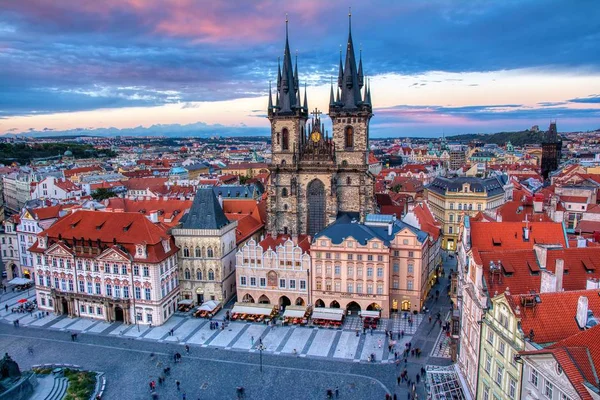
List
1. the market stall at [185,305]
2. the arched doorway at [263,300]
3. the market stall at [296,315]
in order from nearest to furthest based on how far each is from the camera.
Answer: the market stall at [296,315] → the arched doorway at [263,300] → the market stall at [185,305]

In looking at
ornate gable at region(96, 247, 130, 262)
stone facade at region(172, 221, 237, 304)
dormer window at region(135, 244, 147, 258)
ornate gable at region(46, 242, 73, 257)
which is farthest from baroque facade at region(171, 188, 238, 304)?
ornate gable at region(46, 242, 73, 257)

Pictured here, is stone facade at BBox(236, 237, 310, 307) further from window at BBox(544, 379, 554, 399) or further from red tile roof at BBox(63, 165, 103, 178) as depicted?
red tile roof at BBox(63, 165, 103, 178)

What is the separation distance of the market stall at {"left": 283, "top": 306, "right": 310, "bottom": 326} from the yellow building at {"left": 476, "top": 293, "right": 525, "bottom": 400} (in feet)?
88.9

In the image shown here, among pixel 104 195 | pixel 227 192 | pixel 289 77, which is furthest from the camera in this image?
pixel 104 195

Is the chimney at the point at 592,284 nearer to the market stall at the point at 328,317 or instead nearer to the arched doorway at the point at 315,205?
the market stall at the point at 328,317

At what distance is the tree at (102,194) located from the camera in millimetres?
136750

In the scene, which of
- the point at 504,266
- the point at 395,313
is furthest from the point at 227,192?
the point at 504,266

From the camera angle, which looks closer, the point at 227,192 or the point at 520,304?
the point at 520,304

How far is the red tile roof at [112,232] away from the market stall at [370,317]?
27.2 meters

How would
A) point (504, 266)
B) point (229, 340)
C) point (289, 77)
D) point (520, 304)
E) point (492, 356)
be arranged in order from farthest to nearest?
point (289, 77), point (229, 340), point (504, 266), point (492, 356), point (520, 304)

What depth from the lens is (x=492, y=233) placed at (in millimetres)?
50312

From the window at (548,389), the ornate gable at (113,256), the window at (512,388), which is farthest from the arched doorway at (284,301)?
the window at (548,389)

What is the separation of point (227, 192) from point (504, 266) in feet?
319

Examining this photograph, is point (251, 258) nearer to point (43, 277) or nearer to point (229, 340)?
point (229, 340)
